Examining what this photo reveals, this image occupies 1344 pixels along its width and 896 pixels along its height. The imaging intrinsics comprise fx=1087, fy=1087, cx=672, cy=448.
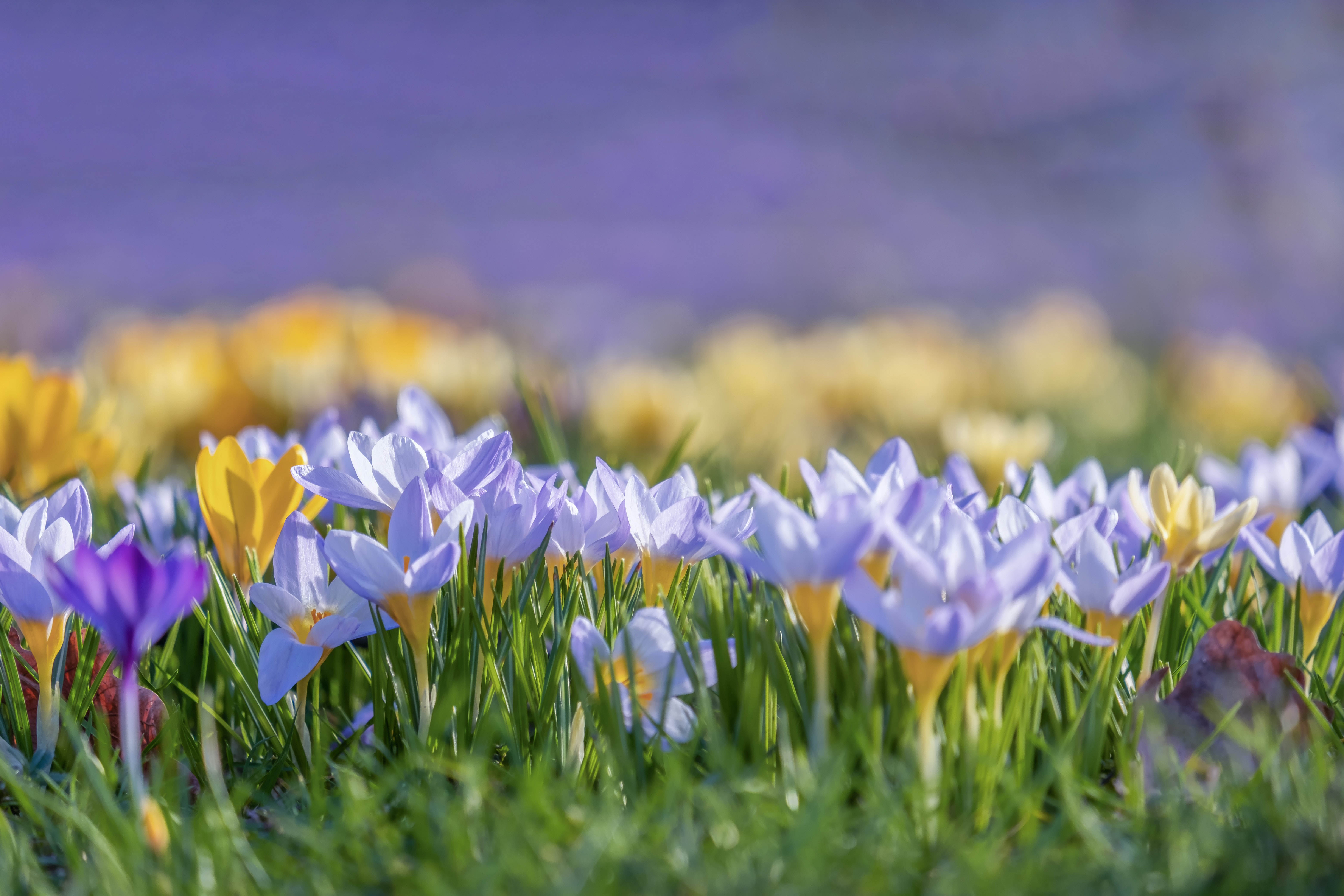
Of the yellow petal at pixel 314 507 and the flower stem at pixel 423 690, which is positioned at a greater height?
the yellow petal at pixel 314 507

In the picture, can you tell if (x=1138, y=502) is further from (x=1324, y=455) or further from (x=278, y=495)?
(x=278, y=495)

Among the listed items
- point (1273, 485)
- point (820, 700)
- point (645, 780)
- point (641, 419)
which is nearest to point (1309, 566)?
point (1273, 485)

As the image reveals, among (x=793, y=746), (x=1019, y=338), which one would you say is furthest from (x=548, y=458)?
(x=1019, y=338)

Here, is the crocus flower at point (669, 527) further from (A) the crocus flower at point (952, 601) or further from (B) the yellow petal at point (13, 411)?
(B) the yellow petal at point (13, 411)

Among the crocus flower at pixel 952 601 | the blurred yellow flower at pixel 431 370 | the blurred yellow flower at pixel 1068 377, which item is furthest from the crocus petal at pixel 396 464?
the blurred yellow flower at pixel 1068 377

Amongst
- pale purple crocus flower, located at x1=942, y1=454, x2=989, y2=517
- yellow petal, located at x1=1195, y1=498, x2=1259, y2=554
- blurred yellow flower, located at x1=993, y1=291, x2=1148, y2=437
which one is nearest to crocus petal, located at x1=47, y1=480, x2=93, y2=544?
pale purple crocus flower, located at x1=942, y1=454, x2=989, y2=517

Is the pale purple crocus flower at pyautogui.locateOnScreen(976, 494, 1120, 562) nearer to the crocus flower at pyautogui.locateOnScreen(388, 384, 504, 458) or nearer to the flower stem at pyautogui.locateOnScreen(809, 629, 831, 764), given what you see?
the flower stem at pyautogui.locateOnScreen(809, 629, 831, 764)
